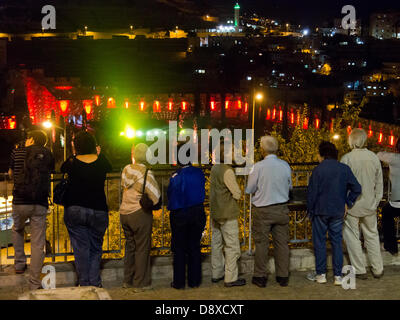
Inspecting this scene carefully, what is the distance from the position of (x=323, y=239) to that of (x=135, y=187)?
89.4 inches

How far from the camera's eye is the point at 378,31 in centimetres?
16038

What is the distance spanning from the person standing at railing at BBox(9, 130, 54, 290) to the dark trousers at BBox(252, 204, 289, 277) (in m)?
2.42

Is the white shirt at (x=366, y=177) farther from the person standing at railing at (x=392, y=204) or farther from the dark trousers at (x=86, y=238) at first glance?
the dark trousers at (x=86, y=238)

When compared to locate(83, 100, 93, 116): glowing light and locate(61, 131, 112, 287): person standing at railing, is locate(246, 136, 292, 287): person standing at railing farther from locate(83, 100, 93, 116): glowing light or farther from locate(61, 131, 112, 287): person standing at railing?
locate(83, 100, 93, 116): glowing light

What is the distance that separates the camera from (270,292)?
616cm

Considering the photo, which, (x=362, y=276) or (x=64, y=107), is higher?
(x=64, y=107)

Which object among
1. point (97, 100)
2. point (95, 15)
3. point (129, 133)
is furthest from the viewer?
point (95, 15)

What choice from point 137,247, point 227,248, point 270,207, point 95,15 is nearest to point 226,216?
point 227,248

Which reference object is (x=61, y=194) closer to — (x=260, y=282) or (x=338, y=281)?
(x=260, y=282)

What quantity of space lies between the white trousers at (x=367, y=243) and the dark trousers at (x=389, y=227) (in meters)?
0.50

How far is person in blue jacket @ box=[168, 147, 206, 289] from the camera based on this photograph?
615 cm

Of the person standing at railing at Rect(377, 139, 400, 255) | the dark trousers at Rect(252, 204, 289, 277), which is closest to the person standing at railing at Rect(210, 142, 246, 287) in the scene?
the dark trousers at Rect(252, 204, 289, 277)

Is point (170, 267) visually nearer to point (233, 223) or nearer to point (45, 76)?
point (233, 223)

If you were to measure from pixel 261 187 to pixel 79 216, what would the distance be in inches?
80.4
